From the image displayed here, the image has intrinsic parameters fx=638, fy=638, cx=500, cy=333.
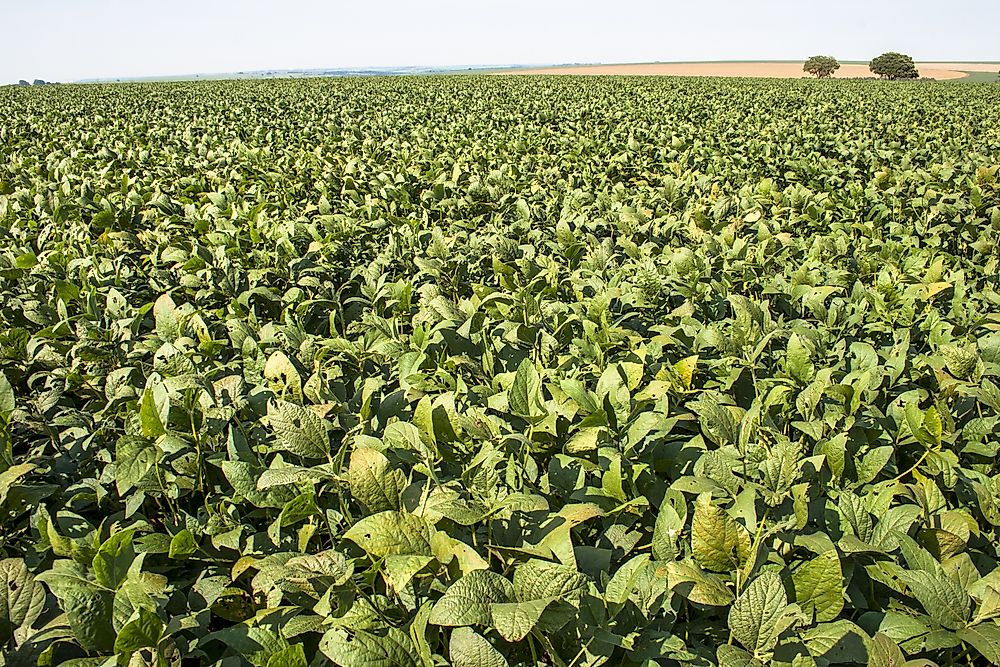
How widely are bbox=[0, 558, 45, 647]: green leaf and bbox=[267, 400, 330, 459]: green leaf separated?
0.62m

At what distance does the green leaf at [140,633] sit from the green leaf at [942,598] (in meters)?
1.54

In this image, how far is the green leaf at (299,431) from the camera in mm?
1715

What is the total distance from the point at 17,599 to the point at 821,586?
1.79m

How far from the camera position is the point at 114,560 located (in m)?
1.46

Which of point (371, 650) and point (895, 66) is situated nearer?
point (371, 650)

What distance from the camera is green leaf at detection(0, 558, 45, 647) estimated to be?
56.9 inches

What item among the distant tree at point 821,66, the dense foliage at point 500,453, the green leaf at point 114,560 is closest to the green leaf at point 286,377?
the dense foliage at point 500,453

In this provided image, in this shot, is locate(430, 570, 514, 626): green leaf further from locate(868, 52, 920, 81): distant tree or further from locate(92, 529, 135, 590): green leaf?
locate(868, 52, 920, 81): distant tree

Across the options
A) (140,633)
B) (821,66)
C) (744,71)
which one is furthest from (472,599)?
(821,66)

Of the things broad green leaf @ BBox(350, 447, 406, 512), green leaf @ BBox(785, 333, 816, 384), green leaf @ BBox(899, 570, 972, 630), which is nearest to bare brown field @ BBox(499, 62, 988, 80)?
green leaf @ BBox(785, 333, 816, 384)

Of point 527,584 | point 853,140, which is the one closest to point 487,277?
point 527,584

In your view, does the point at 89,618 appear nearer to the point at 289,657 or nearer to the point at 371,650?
the point at 289,657

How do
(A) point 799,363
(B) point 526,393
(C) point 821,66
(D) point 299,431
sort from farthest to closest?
(C) point 821,66 < (A) point 799,363 < (B) point 526,393 < (D) point 299,431

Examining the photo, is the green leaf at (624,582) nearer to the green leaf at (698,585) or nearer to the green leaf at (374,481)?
the green leaf at (698,585)
